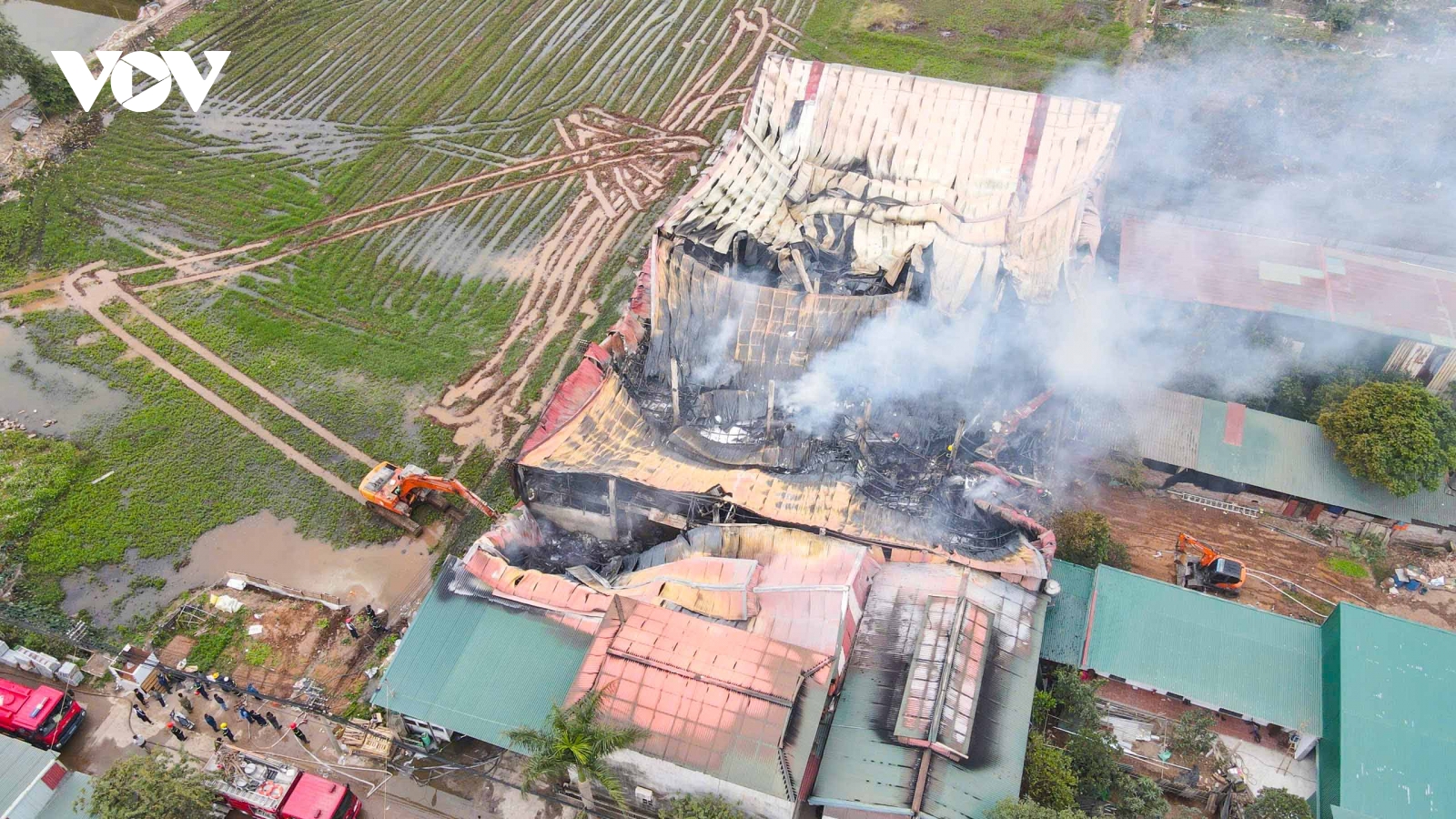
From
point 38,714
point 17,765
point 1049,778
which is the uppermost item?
point 1049,778

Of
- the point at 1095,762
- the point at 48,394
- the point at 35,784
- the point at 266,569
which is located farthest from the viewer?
the point at 48,394

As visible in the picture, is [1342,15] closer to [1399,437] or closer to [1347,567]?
[1399,437]

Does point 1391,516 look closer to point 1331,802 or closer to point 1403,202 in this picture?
point 1331,802

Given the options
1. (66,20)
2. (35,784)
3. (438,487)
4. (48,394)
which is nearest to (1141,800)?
(438,487)

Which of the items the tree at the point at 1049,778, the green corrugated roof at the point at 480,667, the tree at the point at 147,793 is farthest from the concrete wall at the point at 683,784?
the tree at the point at 147,793

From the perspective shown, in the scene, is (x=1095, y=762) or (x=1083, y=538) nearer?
(x=1095, y=762)

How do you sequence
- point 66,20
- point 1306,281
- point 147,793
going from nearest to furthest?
1. point 147,793
2. point 1306,281
3. point 66,20

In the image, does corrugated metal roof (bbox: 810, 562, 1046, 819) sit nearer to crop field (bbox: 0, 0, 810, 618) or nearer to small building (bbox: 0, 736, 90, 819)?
crop field (bbox: 0, 0, 810, 618)
